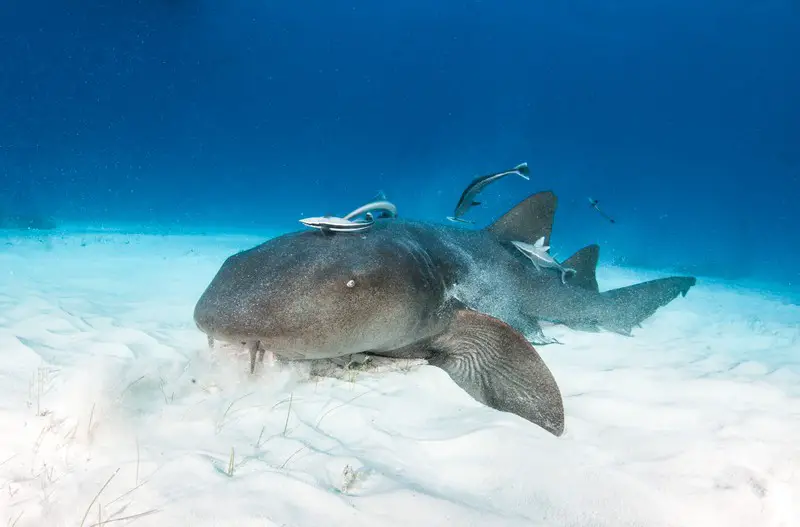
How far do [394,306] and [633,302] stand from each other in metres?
4.21

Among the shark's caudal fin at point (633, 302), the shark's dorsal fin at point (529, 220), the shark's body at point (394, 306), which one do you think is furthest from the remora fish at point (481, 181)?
the shark's caudal fin at point (633, 302)

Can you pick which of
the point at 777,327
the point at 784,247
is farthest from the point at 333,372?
the point at 784,247

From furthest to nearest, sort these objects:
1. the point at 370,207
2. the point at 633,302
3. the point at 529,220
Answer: the point at 633,302 < the point at 529,220 < the point at 370,207

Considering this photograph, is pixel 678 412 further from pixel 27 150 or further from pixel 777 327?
pixel 27 150

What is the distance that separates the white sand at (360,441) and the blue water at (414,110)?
32963 mm

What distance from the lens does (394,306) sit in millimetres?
2773

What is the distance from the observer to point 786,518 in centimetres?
206

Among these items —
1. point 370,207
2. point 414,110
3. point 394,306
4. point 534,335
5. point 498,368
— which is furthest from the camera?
point 414,110

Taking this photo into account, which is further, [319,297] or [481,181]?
[481,181]

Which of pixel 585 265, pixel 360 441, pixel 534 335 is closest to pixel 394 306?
pixel 360 441

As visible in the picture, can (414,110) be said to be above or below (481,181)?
above

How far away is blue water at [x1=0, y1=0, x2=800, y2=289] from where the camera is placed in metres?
42.8

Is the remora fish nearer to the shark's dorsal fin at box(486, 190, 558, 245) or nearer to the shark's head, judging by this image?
the shark's dorsal fin at box(486, 190, 558, 245)

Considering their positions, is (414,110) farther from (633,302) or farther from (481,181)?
(633,302)
